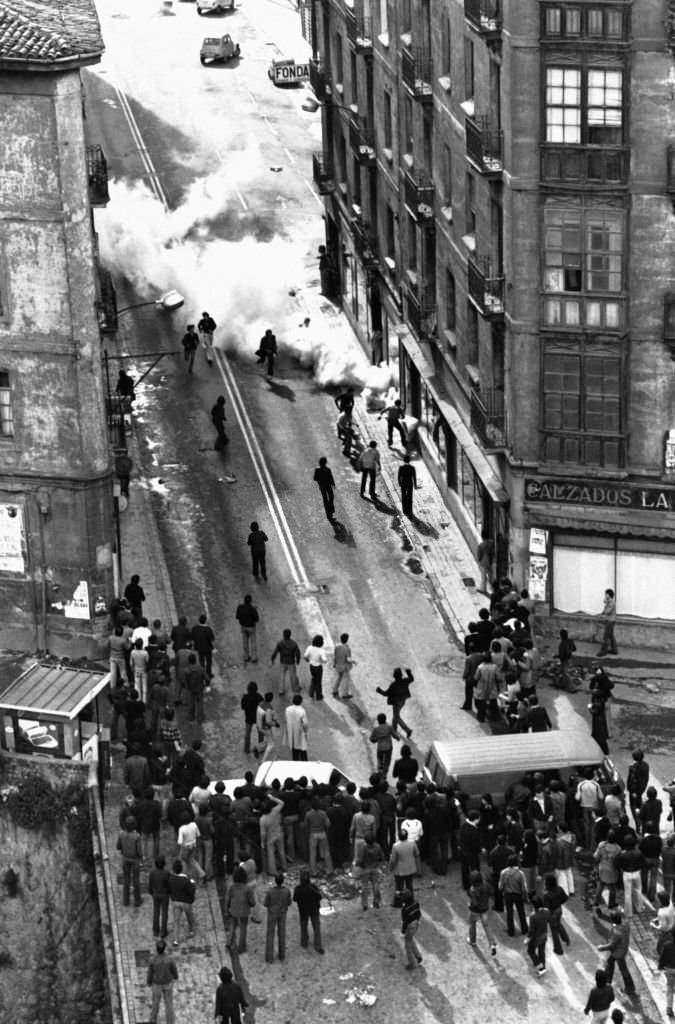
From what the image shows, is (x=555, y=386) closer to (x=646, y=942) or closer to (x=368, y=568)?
(x=368, y=568)

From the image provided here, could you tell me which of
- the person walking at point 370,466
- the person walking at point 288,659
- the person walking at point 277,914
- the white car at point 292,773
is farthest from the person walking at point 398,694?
the person walking at point 370,466

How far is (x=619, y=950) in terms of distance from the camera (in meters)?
52.5

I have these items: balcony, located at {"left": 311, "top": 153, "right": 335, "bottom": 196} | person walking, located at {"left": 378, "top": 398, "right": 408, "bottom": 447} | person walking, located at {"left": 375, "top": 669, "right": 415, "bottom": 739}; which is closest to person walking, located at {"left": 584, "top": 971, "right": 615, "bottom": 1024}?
person walking, located at {"left": 375, "top": 669, "right": 415, "bottom": 739}

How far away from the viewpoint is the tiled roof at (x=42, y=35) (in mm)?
61688

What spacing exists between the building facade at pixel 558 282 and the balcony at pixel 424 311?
38cm

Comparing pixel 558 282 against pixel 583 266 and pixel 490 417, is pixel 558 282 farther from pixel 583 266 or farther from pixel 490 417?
pixel 490 417

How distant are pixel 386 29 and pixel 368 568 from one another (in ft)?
58.2

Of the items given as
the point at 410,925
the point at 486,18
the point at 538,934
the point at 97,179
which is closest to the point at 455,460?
the point at 97,179

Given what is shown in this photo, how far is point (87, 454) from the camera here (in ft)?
216

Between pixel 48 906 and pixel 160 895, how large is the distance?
25.1ft

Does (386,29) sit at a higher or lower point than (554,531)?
higher

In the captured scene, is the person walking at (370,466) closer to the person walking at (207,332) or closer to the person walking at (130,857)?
the person walking at (207,332)

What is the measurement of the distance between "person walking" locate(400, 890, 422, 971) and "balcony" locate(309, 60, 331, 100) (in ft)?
137

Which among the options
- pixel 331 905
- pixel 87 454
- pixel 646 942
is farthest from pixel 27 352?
pixel 646 942
